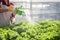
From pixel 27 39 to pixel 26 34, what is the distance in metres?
0.19

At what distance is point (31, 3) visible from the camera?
4227 millimetres

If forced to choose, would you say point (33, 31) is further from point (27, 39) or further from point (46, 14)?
point (46, 14)

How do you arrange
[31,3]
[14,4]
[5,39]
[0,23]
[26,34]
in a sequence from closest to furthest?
[5,39], [26,34], [0,23], [14,4], [31,3]

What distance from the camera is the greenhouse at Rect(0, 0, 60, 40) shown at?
2699 mm

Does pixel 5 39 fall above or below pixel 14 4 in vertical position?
below

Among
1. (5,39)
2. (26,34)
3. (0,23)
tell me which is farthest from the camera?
(0,23)

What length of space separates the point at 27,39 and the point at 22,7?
4.82ft

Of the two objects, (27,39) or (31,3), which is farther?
(31,3)

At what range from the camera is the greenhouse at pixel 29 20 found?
270 cm

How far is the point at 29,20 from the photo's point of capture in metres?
4.02

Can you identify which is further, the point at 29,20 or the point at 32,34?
the point at 29,20

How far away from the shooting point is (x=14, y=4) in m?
3.96

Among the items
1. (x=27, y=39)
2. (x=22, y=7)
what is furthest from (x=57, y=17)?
(x=27, y=39)

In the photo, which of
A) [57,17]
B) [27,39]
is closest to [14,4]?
[57,17]
